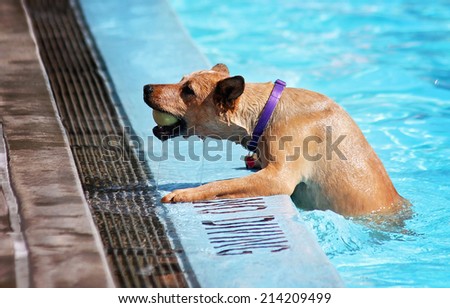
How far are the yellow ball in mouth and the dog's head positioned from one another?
29mm

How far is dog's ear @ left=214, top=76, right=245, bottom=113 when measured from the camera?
5.61m

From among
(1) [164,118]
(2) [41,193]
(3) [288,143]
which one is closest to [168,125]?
(1) [164,118]

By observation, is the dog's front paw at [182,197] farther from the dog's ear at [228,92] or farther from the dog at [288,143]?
the dog's ear at [228,92]

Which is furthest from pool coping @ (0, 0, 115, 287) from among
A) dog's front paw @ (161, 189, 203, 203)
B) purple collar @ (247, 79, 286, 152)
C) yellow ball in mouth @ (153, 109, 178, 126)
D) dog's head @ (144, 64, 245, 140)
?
purple collar @ (247, 79, 286, 152)

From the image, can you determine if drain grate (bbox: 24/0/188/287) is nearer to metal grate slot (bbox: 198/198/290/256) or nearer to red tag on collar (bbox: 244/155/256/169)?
metal grate slot (bbox: 198/198/290/256)

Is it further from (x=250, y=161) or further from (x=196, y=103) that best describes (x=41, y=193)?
(x=250, y=161)

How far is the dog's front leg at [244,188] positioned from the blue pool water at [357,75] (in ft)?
1.18

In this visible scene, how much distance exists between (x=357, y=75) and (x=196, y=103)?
4.95 metres

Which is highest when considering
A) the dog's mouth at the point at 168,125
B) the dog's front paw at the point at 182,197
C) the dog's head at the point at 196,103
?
the dog's head at the point at 196,103

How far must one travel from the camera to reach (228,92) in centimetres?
574

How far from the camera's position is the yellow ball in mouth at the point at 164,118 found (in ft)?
19.6

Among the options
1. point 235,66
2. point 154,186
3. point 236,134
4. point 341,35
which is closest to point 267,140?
point 236,134

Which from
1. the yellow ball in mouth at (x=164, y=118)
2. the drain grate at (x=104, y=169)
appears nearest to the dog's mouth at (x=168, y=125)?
the yellow ball in mouth at (x=164, y=118)
